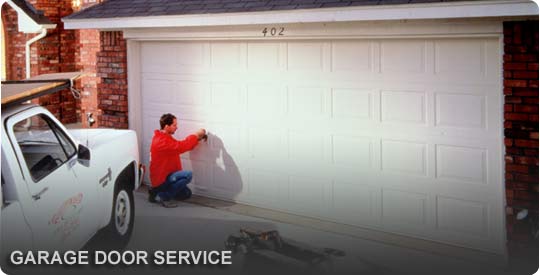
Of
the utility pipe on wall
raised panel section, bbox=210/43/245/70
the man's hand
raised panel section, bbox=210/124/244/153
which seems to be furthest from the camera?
the utility pipe on wall

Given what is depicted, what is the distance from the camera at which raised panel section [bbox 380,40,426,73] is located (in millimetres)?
7191

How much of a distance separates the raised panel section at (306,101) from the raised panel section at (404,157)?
0.92 meters

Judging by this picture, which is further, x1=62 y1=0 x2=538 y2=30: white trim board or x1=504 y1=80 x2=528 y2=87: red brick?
x1=504 y1=80 x2=528 y2=87: red brick

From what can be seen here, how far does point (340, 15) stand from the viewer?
23.5 feet

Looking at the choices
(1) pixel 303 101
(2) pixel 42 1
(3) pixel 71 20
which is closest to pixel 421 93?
(1) pixel 303 101

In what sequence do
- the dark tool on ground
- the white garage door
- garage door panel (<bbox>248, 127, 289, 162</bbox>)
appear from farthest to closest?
garage door panel (<bbox>248, 127, 289, 162</bbox>), the white garage door, the dark tool on ground

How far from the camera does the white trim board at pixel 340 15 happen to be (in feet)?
20.1

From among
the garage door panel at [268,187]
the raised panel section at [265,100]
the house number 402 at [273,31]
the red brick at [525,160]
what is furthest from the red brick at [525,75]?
the garage door panel at [268,187]

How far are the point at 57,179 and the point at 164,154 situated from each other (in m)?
3.10

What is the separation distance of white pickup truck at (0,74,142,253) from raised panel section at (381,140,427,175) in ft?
8.81

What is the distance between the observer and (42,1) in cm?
1309

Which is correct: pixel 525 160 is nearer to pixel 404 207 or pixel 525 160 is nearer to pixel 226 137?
pixel 404 207

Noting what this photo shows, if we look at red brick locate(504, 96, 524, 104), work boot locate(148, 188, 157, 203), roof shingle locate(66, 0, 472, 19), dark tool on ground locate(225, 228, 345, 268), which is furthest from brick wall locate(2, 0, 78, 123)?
red brick locate(504, 96, 524, 104)

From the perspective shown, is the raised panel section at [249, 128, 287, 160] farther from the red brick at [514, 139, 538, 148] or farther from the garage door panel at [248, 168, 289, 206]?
the red brick at [514, 139, 538, 148]
